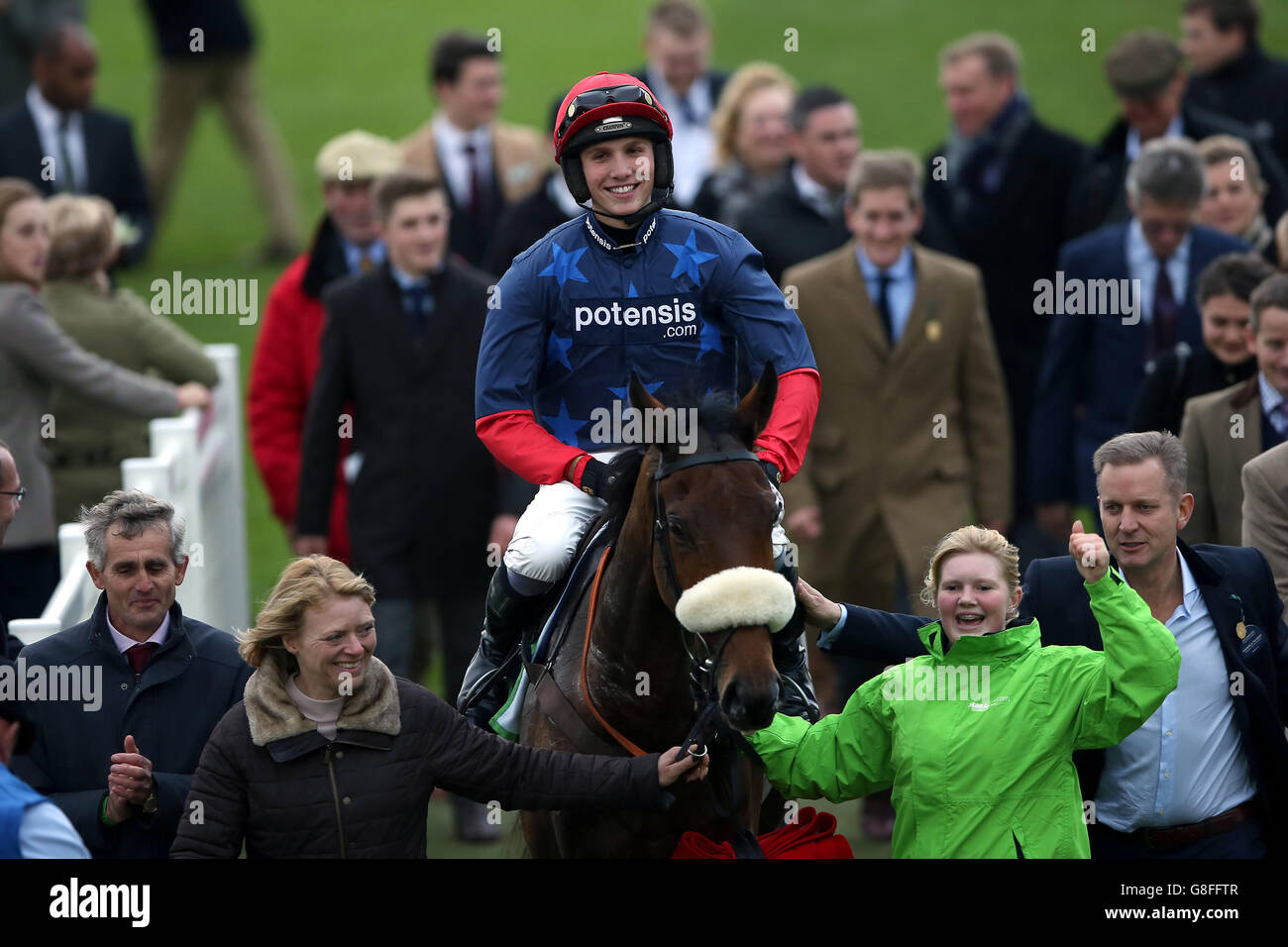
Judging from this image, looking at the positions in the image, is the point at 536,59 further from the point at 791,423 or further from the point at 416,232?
the point at 791,423

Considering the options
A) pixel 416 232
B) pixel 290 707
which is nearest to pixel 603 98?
pixel 290 707

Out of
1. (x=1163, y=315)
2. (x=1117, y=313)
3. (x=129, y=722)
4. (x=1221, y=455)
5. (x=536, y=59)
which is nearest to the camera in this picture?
(x=129, y=722)

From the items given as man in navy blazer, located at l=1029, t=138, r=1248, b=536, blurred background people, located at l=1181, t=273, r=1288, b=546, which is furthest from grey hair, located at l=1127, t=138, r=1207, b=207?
blurred background people, located at l=1181, t=273, r=1288, b=546

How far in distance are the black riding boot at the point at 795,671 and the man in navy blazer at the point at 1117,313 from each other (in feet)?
9.77

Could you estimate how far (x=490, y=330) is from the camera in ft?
17.3

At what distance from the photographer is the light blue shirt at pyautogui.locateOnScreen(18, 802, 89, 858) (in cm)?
403

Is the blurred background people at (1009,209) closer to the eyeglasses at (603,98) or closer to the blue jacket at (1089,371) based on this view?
the blue jacket at (1089,371)

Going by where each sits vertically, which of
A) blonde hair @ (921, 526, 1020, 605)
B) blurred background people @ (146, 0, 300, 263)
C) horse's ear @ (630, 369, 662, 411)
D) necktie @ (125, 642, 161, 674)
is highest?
blurred background people @ (146, 0, 300, 263)

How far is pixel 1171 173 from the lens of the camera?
7.70 metres

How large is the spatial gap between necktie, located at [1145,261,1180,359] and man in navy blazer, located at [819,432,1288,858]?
3.00m

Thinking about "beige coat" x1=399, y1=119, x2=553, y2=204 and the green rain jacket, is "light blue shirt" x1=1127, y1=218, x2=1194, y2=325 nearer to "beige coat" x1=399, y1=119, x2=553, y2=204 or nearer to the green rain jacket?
"beige coat" x1=399, y1=119, x2=553, y2=204

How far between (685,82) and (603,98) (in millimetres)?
6351

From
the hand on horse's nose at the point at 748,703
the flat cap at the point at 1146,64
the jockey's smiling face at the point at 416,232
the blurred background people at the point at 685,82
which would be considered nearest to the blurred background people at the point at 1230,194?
the flat cap at the point at 1146,64

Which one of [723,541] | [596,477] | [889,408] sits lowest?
[723,541]
